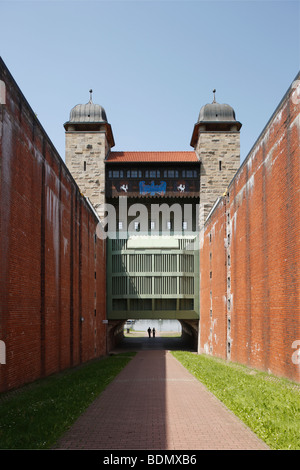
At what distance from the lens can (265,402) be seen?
33.9 feet

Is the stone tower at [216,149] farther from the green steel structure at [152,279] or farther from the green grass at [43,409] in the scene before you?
the green grass at [43,409]

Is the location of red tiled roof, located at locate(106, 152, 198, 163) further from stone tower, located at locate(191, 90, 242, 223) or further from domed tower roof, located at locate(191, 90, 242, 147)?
domed tower roof, located at locate(191, 90, 242, 147)

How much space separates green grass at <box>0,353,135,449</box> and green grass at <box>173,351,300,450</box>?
3560 mm

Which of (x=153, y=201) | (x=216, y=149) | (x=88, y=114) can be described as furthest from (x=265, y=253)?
(x=88, y=114)

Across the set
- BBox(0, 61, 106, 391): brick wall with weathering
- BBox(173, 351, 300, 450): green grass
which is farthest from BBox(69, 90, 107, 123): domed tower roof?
BBox(173, 351, 300, 450): green grass

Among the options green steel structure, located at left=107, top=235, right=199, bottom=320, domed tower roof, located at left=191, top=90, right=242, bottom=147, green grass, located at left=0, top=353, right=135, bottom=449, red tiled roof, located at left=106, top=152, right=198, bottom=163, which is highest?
domed tower roof, located at left=191, top=90, right=242, bottom=147

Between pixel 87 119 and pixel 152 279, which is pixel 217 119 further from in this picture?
pixel 152 279

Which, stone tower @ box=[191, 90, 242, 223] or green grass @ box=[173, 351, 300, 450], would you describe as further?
stone tower @ box=[191, 90, 242, 223]

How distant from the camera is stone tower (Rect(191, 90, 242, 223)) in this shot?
3900cm

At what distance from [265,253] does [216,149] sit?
2455cm

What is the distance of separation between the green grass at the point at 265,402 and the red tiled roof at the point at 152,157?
25.8 meters

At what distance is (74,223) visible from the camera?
22938 mm

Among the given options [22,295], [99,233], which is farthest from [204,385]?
[99,233]
